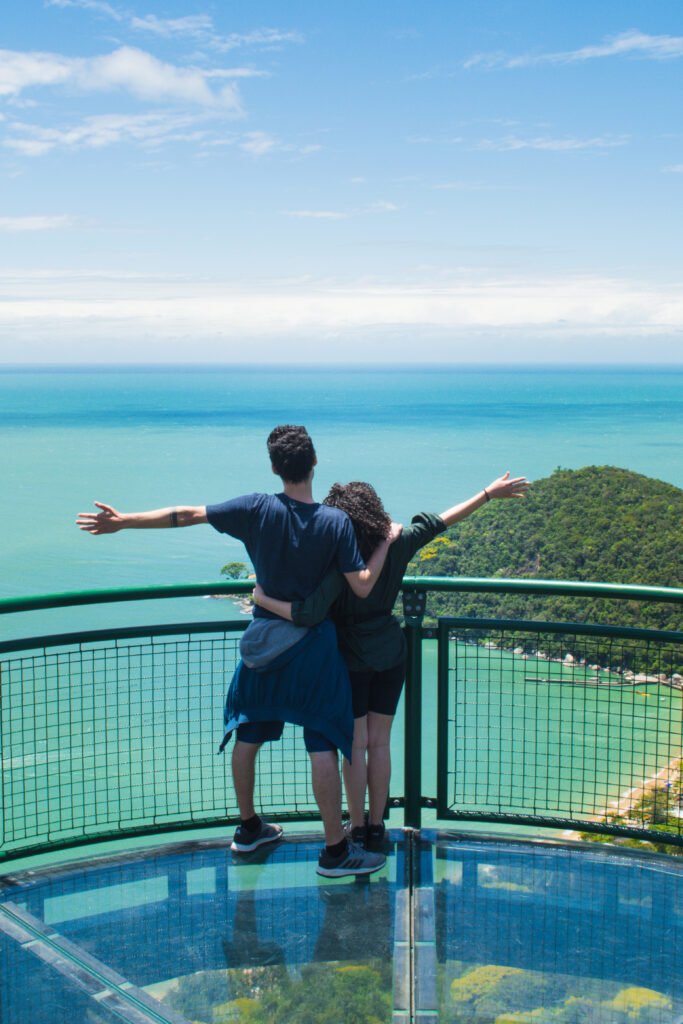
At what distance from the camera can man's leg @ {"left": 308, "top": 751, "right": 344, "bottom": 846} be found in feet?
10.8

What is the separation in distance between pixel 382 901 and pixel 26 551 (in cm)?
9908

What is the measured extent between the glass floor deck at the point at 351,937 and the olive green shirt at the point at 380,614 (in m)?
0.81

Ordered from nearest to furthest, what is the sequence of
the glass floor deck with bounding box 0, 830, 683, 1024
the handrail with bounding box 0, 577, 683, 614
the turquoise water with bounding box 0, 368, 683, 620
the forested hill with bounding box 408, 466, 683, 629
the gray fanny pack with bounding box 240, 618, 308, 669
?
the glass floor deck with bounding box 0, 830, 683, 1024
the gray fanny pack with bounding box 240, 618, 308, 669
the handrail with bounding box 0, 577, 683, 614
the forested hill with bounding box 408, 466, 683, 629
the turquoise water with bounding box 0, 368, 683, 620

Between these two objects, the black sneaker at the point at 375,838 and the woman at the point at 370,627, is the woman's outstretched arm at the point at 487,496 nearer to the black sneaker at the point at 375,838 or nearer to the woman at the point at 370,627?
the woman at the point at 370,627

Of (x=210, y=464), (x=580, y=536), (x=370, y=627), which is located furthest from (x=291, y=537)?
(x=210, y=464)

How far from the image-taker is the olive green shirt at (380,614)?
10.8 feet

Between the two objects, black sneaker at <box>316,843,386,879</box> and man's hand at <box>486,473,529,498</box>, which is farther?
man's hand at <box>486,473,529,498</box>

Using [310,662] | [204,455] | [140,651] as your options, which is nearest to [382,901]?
[310,662]

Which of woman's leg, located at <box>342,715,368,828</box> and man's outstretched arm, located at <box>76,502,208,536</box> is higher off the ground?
man's outstretched arm, located at <box>76,502,208,536</box>

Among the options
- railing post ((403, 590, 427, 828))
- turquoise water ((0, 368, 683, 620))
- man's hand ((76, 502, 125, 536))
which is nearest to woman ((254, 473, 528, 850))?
railing post ((403, 590, 427, 828))

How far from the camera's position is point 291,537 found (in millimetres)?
3174

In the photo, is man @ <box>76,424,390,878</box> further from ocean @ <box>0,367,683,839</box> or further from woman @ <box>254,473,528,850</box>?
ocean @ <box>0,367,683,839</box>

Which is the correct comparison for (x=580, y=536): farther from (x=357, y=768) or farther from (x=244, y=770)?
(x=244, y=770)

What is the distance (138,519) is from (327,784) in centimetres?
114
